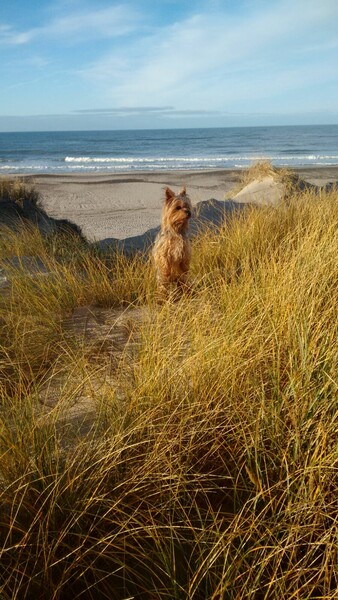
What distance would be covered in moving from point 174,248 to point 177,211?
12.4 inches

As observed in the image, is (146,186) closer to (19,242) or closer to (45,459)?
(19,242)

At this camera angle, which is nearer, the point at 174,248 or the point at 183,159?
the point at 174,248

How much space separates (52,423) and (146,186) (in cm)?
1779

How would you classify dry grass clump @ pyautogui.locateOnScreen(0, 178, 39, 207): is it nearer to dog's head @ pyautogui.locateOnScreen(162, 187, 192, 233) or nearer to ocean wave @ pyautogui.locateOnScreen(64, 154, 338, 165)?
dog's head @ pyautogui.locateOnScreen(162, 187, 192, 233)

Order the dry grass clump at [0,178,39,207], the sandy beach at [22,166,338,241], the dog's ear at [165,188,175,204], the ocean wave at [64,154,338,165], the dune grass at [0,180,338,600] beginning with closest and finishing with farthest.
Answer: the dune grass at [0,180,338,600] → the dog's ear at [165,188,175,204] → the dry grass clump at [0,178,39,207] → the sandy beach at [22,166,338,241] → the ocean wave at [64,154,338,165]

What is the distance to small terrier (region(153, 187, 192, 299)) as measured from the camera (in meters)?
4.17

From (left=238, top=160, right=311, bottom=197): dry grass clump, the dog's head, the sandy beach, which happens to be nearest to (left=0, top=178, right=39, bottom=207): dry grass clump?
the sandy beach

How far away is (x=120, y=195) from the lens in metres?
17.3

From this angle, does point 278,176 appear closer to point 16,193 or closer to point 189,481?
point 16,193

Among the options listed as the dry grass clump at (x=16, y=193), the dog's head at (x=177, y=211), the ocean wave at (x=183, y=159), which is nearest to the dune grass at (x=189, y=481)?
the dog's head at (x=177, y=211)

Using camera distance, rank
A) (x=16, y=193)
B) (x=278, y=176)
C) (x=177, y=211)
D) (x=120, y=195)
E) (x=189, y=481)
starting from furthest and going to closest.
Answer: (x=120, y=195)
(x=278, y=176)
(x=16, y=193)
(x=177, y=211)
(x=189, y=481)

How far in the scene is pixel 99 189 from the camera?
18641mm

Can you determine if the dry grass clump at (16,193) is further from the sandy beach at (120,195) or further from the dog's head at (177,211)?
the dog's head at (177,211)

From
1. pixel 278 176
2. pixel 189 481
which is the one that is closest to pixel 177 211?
pixel 189 481
